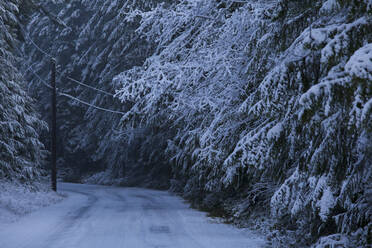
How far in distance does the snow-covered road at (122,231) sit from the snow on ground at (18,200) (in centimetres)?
38

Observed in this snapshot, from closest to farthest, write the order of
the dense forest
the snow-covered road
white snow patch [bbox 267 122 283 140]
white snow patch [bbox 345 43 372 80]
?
white snow patch [bbox 345 43 372 80] < the dense forest < white snow patch [bbox 267 122 283 140] < the snow-covered road

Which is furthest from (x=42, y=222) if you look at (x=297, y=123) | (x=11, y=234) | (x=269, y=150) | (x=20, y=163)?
(x=297, y=123)

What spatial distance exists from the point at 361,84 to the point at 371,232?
2159 millimetres

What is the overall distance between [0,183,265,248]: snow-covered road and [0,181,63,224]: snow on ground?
1.26 feet

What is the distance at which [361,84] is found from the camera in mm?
4430

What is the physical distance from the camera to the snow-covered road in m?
8.88

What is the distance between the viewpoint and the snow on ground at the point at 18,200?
12617 millimetres

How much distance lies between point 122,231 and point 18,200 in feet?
20.1

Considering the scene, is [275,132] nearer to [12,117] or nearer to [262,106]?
[262,106]

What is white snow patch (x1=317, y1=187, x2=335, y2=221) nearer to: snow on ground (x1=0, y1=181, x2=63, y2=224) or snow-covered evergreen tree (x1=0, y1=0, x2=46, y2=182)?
snow on ground (x1=0, y1=181, x2=63, y2=224)

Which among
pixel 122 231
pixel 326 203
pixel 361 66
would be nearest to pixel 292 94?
pixel 326 203

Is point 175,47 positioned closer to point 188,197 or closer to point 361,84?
point 361,84

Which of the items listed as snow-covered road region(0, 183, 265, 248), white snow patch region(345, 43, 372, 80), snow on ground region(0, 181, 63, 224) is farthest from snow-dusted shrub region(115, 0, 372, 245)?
snow on ground region(0, 181, 63, 224)

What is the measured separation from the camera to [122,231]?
10.4 metres
